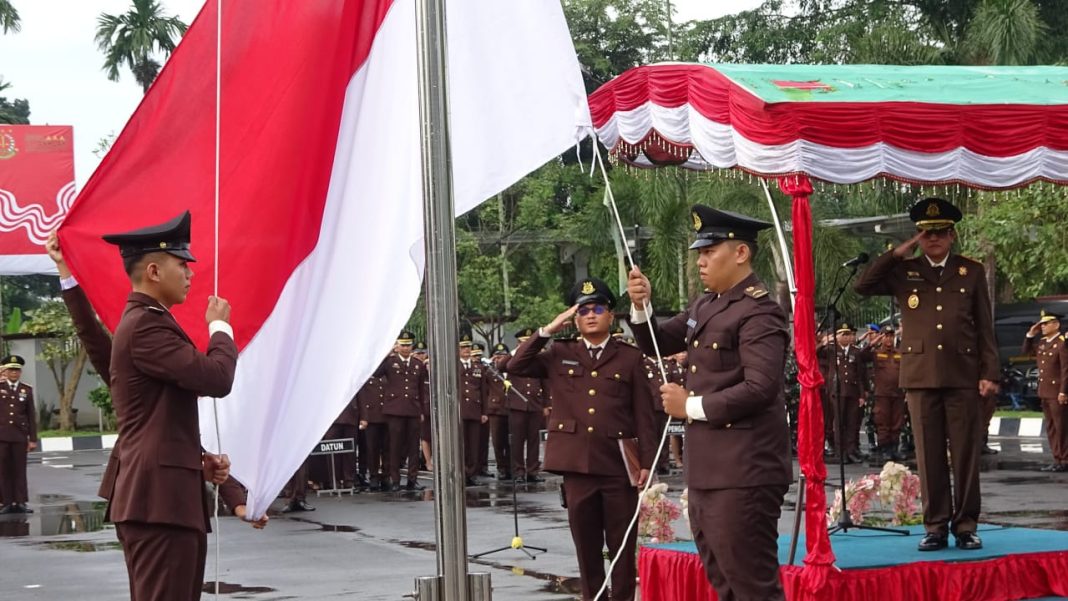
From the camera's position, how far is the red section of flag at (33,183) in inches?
671

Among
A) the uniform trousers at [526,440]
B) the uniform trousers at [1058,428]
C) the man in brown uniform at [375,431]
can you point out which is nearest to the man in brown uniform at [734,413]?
the man in brown uniform at [375,431]

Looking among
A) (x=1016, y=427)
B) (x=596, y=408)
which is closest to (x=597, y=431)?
(x=596, y=408)

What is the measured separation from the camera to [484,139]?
15.3 feet

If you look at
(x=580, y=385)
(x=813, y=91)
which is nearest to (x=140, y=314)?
(x=580, y=385)

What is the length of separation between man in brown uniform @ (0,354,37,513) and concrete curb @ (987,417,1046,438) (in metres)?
16.1

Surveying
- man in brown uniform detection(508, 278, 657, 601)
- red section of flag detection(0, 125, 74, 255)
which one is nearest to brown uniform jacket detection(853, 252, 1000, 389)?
man in brown uniform detection(508, 278, 657, 601)

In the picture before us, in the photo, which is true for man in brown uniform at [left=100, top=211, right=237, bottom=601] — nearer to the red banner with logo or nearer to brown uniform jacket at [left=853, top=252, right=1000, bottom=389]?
brown uniform jacket at [left=853, top=252, right=1000, bottom=389]

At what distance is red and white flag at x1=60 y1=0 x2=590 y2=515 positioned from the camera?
15.2 feet

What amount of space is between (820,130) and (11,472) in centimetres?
1311

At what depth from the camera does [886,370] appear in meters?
21.7

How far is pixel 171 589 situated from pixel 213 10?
2.07 m

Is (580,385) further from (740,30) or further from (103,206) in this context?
(740,30)

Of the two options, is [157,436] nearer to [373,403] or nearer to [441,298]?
[441,298]

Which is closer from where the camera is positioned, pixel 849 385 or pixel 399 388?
pixel 399 388
